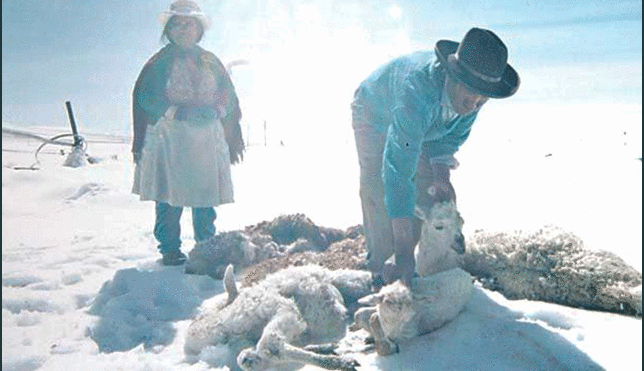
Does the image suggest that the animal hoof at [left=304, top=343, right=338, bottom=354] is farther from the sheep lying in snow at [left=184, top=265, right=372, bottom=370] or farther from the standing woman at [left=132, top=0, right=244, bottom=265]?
the standing woman at [left=132, top=0, right=244, bottom=265]

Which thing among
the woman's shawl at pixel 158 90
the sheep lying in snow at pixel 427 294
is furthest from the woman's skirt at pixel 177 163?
the sheep lying in snow at pixel 427 294

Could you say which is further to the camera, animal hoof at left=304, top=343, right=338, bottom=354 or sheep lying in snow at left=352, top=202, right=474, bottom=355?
animal hoof at left=304, top=343, right=338, bottom=354

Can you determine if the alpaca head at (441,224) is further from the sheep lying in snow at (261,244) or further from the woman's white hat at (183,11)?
the woman's white hat at (183,11)

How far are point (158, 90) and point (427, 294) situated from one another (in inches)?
142

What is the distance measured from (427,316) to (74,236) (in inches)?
208

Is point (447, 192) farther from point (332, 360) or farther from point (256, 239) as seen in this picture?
point (256, 239)

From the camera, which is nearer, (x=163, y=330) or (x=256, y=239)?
(x=163, y=330)

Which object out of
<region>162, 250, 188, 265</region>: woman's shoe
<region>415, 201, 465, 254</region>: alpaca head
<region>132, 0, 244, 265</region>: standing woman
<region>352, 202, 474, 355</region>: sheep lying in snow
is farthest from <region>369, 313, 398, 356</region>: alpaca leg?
<region>162, 250, 188, 265</region>: woman's shoe

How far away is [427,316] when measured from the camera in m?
3.25

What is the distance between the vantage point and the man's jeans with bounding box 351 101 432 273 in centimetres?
439

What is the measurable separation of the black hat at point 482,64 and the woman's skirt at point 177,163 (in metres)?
3.39

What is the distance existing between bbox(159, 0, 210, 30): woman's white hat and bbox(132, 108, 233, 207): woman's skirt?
3.34 ft

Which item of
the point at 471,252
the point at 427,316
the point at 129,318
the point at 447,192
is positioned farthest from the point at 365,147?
the point at 129,318

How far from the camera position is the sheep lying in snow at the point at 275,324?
118 inches
